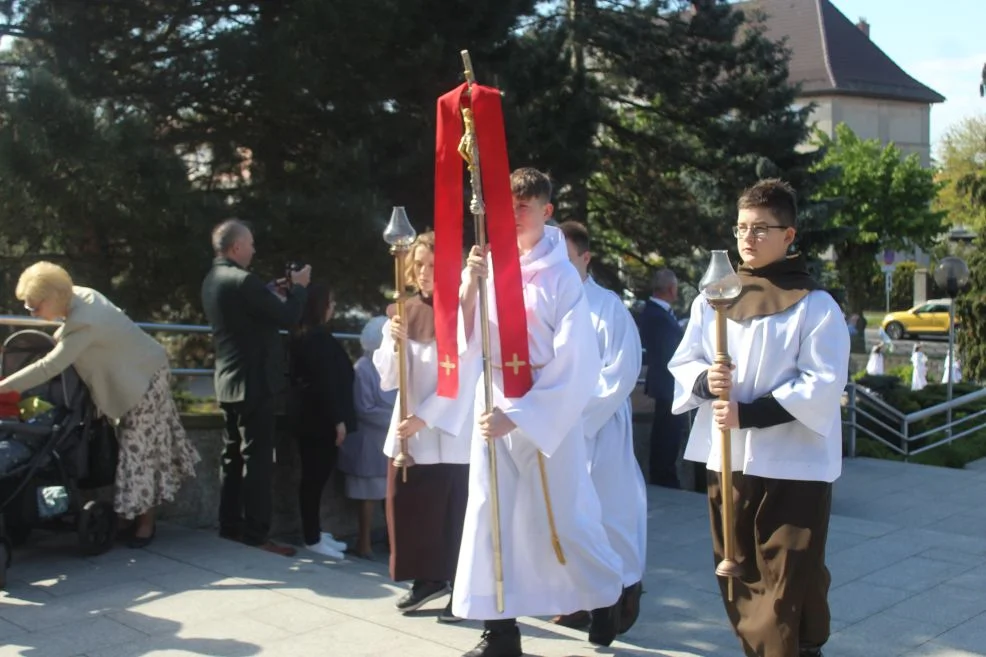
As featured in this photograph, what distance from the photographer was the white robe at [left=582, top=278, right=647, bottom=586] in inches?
216

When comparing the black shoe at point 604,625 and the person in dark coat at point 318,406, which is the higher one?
the person in dark coat at point 318,406

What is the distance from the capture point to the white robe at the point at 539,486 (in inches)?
182

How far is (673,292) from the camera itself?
32.0ft

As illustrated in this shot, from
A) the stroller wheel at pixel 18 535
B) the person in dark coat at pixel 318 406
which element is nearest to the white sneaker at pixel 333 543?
the person in dark coat at pixel 318 406

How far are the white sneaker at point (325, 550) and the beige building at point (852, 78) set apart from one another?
53.5m

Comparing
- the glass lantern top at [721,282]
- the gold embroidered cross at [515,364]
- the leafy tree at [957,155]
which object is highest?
the leafy tree at [957,155]

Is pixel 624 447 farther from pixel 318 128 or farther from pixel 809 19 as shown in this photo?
pixel 809 19

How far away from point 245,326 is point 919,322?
36.7 meters

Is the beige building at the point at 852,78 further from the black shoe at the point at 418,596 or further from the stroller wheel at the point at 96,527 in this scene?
the black shoe at the point at 418,596

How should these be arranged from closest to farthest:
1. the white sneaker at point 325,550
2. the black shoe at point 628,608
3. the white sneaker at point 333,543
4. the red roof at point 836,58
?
the black shoe at point 628,608 → the white sneaker at point 325,550 → the white sneaker at point 333,543 → the red roof at point 836,58

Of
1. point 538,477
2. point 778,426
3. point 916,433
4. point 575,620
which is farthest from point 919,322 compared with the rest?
point 778,426

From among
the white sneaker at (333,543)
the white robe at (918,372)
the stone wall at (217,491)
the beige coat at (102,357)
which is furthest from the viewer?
the white robe at (918,372)

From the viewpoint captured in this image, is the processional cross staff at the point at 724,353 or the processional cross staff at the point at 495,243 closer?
the processional cross staff at the point at 724,353

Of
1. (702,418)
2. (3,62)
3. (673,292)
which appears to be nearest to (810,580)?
(702,418)
